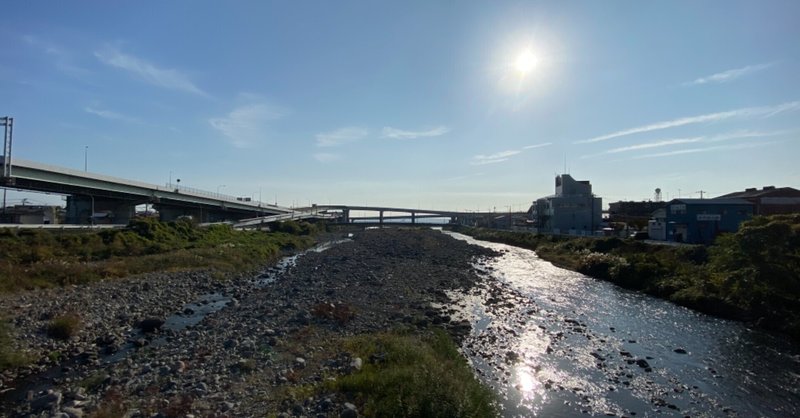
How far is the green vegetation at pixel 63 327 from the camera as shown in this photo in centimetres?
1579

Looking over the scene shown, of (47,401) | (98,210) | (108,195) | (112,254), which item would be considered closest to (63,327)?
(47,401)

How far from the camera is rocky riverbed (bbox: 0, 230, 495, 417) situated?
10414 millimetres

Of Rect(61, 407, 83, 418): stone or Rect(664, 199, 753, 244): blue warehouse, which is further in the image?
Rect(664, 199, 753, 244): blue warehouse

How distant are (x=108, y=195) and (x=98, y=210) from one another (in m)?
8.42

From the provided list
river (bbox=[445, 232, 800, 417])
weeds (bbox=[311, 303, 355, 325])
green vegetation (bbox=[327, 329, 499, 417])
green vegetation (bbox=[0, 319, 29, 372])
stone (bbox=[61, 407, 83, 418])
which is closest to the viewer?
green vegetation (bbox=[327, 329, 499, 417])

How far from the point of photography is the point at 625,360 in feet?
51.5

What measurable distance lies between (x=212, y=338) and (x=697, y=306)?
24043 mm

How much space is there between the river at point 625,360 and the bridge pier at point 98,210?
5358 cm

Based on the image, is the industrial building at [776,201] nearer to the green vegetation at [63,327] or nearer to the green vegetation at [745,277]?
the green vegetation at [745,277]

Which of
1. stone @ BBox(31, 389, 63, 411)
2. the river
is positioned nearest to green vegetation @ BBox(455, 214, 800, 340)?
the river

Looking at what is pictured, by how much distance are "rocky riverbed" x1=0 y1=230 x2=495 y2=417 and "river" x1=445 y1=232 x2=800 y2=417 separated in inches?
110

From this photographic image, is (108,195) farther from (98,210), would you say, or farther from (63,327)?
(63,327)

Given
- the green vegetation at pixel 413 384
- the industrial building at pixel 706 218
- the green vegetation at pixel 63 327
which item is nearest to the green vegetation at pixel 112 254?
the green vegetation at pixel 63 327

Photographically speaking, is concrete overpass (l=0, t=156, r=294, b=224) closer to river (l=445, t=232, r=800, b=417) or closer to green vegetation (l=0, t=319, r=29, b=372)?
green vegetation (l=0, t=319, r=29, b=372)
